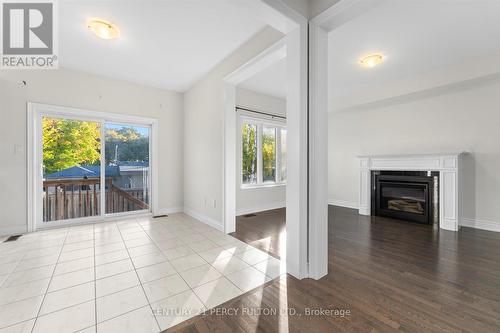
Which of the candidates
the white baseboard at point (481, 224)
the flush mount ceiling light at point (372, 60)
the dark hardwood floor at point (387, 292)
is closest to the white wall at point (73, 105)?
the dark hardwood floor at point (387, 292)

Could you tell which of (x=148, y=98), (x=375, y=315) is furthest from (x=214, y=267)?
(x=148, y=98)

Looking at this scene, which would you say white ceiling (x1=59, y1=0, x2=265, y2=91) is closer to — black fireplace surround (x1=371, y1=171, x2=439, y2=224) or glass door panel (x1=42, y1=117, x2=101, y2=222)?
glass door panel (x1=42, y1=117, x2=101, y2=222)

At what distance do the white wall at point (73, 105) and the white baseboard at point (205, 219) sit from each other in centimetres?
40

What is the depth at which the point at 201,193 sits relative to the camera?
13.3 feet

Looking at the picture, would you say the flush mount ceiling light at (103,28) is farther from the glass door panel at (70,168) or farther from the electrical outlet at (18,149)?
the electrical outlet at (18,149)

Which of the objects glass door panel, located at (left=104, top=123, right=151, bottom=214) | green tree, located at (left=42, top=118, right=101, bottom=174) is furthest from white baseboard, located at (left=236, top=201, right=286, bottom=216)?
green tree, located at (left=42, top=118, right=101, bottom=174)

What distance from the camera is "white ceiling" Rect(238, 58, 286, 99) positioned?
3.56 metres

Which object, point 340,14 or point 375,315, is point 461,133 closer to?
point 340,14

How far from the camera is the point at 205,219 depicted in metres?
3.88

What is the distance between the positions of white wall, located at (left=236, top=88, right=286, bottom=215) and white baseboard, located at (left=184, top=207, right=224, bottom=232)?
2.63 feet

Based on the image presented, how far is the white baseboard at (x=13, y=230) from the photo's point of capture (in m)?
3.16

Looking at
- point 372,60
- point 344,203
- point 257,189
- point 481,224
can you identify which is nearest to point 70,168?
point 257,189

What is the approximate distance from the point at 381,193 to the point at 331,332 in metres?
3.82

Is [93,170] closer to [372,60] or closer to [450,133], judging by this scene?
[372,60]
